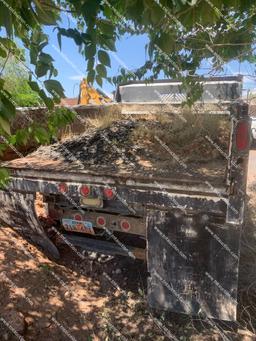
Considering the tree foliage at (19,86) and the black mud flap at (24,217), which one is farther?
the tree foliage at (19,86)

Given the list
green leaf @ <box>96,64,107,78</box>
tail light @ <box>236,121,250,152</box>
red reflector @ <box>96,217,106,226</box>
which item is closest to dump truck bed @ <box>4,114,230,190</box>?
tail light @ <box>236,121,250,152</box>

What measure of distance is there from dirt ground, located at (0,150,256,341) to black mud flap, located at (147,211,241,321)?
23 centimetres

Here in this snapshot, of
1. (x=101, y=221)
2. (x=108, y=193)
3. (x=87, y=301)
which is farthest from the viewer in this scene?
(x=87, y=301)

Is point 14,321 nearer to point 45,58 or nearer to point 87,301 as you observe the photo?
point 87,301

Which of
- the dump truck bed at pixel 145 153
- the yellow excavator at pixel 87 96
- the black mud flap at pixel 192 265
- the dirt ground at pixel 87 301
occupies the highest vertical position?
the yellow excavator at pixel 87 96

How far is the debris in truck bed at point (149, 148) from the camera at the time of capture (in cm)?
319

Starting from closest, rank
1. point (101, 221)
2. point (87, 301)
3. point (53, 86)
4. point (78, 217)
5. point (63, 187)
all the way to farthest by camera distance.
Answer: point (53, 86) < point (63, 187) < point (101, 221) < point (78, 217) < point (87, 301)

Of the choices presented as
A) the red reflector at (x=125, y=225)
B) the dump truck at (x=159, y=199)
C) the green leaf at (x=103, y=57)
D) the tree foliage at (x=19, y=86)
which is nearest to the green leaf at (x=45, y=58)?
the green leaf at (x=103, y=57)

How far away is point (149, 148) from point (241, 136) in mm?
1438

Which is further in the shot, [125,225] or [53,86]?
[125,225]

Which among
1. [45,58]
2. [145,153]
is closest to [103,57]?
[45,58]

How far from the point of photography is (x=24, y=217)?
11.6 feet

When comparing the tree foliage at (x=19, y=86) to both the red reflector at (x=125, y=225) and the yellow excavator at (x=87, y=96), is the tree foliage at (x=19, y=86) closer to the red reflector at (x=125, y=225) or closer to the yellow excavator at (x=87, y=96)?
the yellow excavator at (x=87, y=96)

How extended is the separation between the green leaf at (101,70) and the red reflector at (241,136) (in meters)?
1.28
